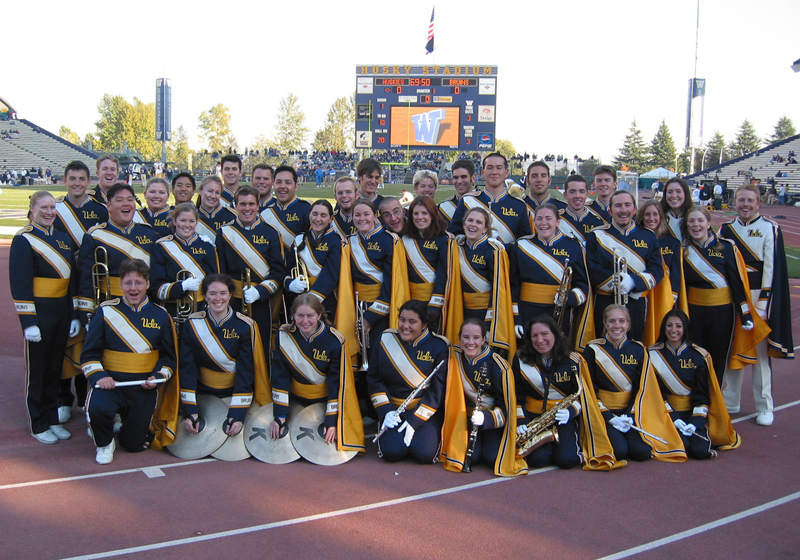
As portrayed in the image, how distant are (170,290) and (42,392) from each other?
4.17ft

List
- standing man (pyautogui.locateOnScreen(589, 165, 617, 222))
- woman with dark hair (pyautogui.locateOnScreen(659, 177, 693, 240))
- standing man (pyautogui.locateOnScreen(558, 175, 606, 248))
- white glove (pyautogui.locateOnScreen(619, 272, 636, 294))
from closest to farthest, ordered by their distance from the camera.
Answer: white glove (pyautogui.locateOnScreen(619, 272, 636, 294)) → woman with dark hair (pyautogui.locateOnScreen(659, 177, 693, 240)) → standing man (pyautogui.locateOnScreen(558, 175, 606, 248)) → standing man (pyautogui.locateOnScreen(589, 165, 617, 222))

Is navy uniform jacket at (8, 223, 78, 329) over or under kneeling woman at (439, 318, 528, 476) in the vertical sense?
over

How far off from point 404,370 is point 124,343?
2121mm

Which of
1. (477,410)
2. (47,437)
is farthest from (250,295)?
(477,410)

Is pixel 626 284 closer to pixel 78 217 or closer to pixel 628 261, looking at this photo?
pixel 628 261

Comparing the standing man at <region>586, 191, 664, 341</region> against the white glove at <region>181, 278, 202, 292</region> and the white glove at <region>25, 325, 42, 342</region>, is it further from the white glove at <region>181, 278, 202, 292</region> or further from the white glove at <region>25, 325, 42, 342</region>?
the white glove at <region>25, 325, 42, 342</region>

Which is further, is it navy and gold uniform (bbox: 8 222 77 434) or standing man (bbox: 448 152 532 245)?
standing man (bbox: 448 152 532 245)

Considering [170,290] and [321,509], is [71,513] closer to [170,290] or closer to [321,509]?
[321,509]

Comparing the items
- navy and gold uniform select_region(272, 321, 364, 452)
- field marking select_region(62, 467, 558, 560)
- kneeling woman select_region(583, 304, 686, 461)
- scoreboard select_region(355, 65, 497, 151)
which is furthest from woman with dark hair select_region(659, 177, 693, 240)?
scoreboard select_region(355, 65, 497, 151)

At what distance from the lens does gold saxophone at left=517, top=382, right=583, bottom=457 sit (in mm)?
4785

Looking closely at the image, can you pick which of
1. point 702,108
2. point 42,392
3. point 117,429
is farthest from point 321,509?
point 702,108

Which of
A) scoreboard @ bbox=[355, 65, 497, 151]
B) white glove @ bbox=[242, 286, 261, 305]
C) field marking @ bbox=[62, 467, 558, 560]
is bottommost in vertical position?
field marking @ bbox=[62, 467, 558, 560]

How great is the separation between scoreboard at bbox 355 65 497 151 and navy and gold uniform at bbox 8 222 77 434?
114ft

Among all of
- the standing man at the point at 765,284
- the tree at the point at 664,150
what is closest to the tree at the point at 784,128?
the tree at the point at 664,150
